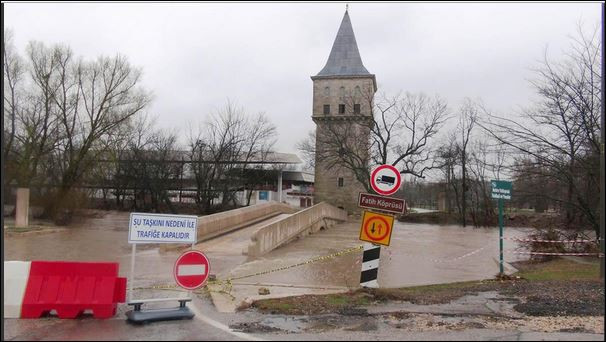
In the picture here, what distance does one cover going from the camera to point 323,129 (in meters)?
63.5

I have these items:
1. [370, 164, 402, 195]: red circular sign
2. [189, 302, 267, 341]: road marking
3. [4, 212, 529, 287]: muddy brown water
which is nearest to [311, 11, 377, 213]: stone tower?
[4, 212, 529, 287]: muddy brown water

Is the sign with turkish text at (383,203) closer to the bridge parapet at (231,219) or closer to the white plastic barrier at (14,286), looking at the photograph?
the white plastic barrier at (14,286)

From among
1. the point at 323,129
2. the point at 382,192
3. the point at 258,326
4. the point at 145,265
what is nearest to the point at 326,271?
the point at 382,192

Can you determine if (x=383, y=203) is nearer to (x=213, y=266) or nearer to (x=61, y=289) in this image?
(x=61, y=289)

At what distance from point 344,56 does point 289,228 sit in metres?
51.2

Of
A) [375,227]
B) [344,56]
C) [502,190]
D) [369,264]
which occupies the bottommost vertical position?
[369,264]

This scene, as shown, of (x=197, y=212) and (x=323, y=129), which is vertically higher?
(x=323, y=129)

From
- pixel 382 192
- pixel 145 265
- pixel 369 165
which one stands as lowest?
pixel 145 265

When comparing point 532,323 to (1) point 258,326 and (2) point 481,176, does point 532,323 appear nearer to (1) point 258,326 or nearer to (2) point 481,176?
(1) point 258,326

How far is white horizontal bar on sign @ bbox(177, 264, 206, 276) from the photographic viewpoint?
7.89 metres

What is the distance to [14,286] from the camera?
742 centimetres

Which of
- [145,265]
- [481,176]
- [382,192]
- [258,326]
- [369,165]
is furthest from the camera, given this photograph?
[481,176]

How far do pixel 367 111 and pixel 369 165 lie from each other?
8.42 meters

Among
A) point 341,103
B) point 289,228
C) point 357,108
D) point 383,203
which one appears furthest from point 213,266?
point 341,103
